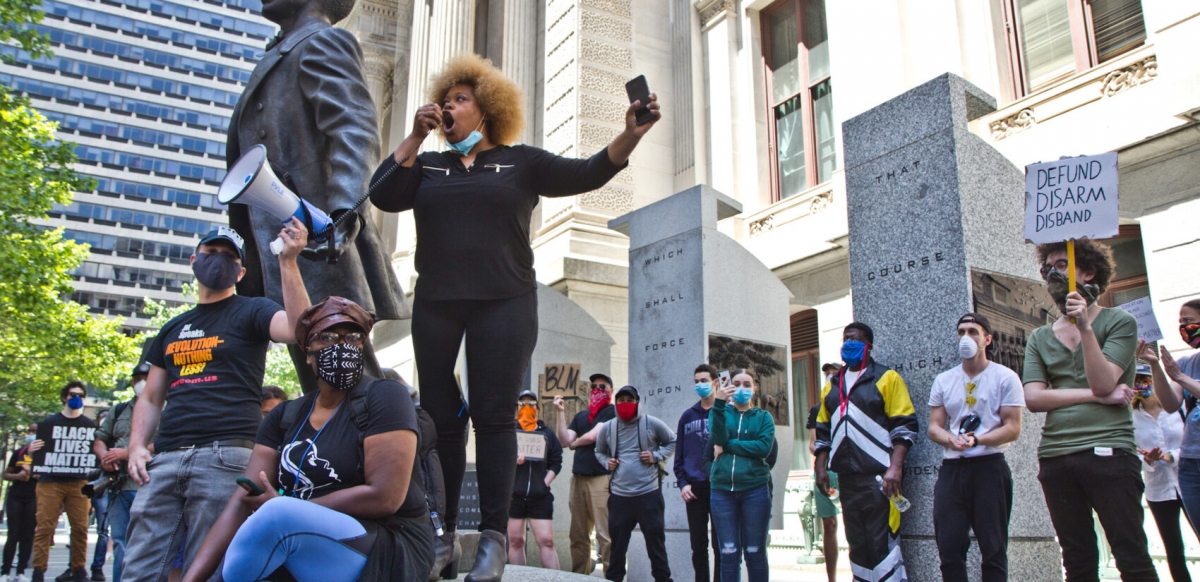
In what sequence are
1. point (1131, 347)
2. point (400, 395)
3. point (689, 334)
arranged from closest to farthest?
point (400, 395) → point (1131, 347) → point (689, 334)

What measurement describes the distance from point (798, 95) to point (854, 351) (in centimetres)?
1128

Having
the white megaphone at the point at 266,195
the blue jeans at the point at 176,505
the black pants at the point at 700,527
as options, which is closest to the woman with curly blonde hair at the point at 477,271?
the white megaphone at the point at 266,195

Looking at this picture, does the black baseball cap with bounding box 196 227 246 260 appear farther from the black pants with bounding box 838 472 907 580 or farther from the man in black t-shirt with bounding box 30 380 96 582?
the man in black t-shirt with bounding box 30 380 96 582

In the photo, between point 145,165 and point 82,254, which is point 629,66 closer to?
point 82,254

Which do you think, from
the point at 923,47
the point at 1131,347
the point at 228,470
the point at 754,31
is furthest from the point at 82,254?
the point at 1131,347

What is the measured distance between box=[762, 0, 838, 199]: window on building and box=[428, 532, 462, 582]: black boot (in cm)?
1181

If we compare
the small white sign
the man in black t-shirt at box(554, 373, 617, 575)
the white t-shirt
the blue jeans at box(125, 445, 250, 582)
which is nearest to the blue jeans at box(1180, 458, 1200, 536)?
the small white sign

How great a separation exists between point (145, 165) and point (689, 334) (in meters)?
102

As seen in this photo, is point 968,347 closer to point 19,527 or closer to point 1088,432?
point 1088,432

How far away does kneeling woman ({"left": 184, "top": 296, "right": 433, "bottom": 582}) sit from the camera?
2.55 m

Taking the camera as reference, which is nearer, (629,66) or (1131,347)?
(1131,347)

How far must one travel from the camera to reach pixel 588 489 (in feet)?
30.3

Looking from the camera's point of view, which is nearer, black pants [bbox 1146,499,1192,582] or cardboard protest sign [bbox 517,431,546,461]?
black pants [bbox 1146,499,1192,582]

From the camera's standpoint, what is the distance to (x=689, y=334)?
838 centimetres
